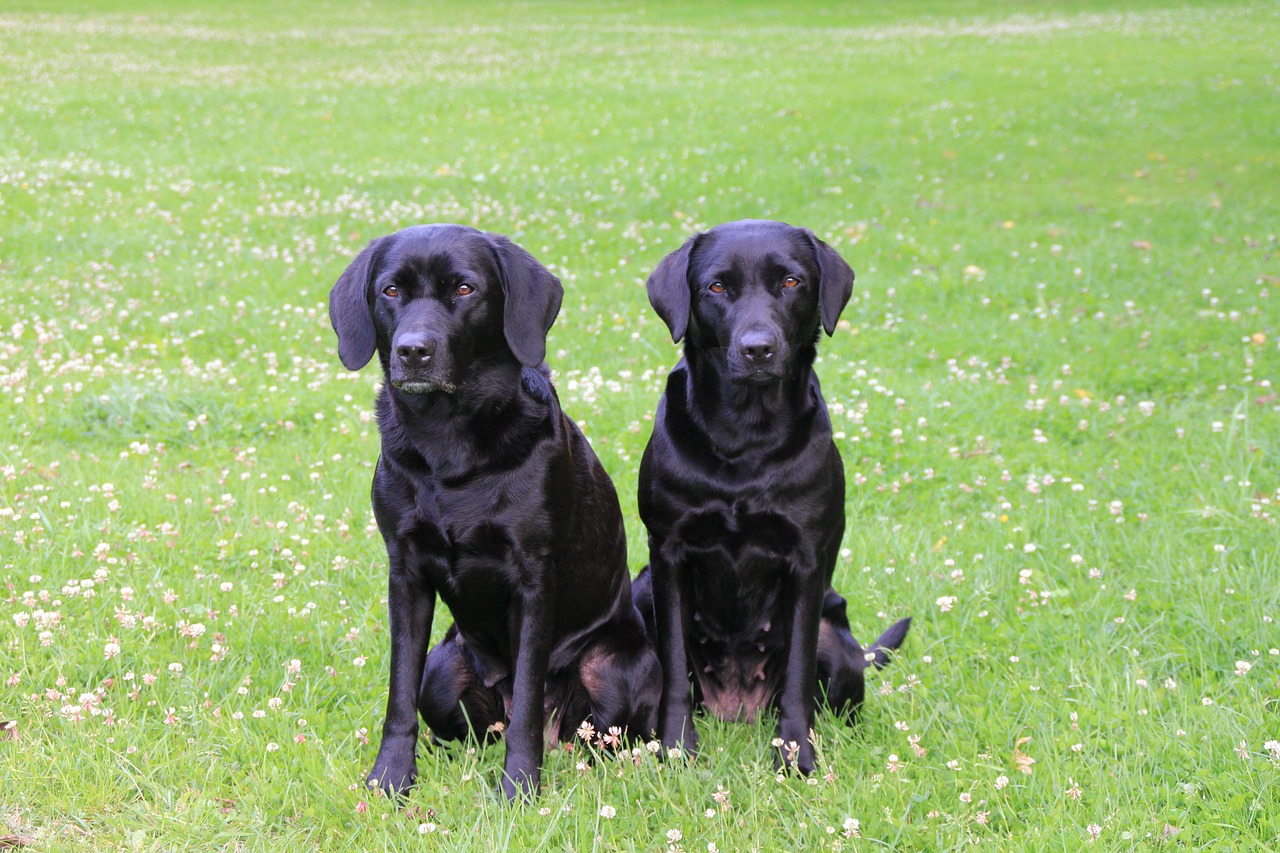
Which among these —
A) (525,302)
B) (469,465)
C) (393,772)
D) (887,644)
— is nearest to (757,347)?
(525,302)

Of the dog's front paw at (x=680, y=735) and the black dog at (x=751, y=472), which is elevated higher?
the black dog at (x=751, y=472)

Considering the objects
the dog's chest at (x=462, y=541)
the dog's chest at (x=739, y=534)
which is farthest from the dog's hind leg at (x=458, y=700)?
the dog's chest at (x=739, y=534)

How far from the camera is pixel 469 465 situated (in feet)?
12.1

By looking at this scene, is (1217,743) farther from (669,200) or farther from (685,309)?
(669,200)

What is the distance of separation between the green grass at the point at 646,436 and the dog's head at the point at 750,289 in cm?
139

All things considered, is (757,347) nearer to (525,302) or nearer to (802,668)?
(525,302)

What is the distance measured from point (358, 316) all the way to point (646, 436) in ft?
10.1

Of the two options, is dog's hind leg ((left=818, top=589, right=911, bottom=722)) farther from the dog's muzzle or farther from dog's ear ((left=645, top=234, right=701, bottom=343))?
the dog's muzzle

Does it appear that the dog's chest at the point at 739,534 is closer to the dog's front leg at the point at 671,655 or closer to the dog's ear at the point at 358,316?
the dog's front leg at the point at 671,655

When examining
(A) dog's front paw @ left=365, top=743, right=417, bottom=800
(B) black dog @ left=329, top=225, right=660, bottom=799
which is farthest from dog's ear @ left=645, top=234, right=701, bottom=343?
(A) dog's front paw @ left=365, top=743, right=417, bottom=800

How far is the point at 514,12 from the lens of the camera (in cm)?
4088

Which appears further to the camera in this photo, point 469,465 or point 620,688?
point 620,688

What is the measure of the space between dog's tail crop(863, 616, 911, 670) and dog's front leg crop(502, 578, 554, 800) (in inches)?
57.4

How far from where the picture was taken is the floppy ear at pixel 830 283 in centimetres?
413
